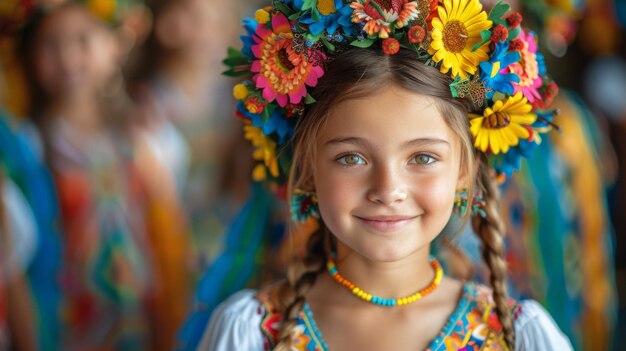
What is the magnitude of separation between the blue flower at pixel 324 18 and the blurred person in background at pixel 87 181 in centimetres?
154

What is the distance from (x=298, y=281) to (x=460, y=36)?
1.73ft

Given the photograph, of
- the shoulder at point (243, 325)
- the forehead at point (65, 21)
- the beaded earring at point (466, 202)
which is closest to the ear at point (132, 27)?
the forehead at point (65, 21)

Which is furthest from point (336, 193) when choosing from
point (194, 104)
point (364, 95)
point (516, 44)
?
point (194, 104)

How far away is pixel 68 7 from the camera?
249 centimetres

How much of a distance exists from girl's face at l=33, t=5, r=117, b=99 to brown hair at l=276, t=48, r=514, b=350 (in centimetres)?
152

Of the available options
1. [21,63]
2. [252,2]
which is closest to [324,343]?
[21,63]

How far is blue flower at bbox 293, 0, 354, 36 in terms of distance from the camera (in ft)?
3.78

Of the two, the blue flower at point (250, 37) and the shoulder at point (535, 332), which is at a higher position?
the blue flower at point (250, 37)

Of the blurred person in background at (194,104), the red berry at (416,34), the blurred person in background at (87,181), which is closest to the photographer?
the red berry at (416,34)

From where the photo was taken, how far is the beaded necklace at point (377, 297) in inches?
50.2

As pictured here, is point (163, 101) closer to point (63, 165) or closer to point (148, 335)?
point (63, 165)

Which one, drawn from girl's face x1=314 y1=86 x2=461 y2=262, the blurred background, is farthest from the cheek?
the blurred background

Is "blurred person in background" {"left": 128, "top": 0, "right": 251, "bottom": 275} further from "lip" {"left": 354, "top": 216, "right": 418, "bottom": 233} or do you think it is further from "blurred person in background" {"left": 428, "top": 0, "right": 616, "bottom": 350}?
"lip" {"left": 354, "top": 216, "right": 418, "bottom": 233}

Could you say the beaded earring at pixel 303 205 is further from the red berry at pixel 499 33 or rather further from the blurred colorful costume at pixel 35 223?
the blurred colorful costume at pixel 35 223
